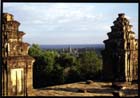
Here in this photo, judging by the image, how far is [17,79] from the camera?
1005 cm

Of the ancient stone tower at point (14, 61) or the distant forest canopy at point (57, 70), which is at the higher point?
the ancient stone tower at point (14, 61)

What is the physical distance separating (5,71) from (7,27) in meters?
1.27

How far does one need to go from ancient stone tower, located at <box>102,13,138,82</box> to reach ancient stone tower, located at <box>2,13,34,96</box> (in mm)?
5069

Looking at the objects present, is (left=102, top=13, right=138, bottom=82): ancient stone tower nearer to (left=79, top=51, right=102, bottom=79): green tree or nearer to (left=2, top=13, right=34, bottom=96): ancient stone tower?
(left=2, top=13, right=34, bottom=96): ancient stone tower

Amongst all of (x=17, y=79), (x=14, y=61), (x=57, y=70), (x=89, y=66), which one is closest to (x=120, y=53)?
(x=17, y=79)

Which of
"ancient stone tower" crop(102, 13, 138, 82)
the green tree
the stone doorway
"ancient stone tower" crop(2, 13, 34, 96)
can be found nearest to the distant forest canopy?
the green tree

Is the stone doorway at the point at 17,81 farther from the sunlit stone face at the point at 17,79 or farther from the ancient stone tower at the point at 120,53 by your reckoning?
the ancient stone tower at the point at 120,53

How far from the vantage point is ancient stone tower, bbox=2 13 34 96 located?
9641mm

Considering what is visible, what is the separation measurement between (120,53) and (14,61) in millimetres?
5924

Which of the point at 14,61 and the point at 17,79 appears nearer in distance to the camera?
the point at 14,61

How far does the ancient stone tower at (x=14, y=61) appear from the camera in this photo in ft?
31.6

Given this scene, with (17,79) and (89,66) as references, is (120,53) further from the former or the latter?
(89,66)

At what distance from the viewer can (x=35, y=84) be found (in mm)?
24438

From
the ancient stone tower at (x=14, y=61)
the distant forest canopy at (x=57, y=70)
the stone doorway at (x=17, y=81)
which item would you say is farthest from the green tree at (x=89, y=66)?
the stone doorway at (x=17, y=81)
